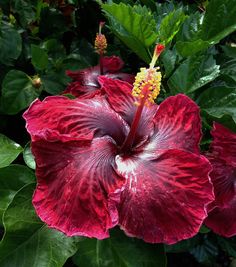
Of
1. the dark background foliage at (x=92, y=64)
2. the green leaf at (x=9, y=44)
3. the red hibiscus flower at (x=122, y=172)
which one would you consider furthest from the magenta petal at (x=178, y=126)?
the green leaf at (x=9, y=44)

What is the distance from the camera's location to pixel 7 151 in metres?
1.31

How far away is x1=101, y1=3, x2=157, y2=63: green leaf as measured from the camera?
111 centimetres

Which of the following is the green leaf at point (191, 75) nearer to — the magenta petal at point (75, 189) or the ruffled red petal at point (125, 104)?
the ruffled red petal at point (125, 104)

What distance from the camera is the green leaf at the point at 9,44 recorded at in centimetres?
157

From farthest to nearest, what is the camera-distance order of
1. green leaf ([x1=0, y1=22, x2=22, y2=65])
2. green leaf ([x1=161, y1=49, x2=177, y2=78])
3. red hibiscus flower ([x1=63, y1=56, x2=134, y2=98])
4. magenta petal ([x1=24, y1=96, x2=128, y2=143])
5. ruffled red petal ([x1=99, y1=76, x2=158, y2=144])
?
green leaf ([x1=0, y1=22, x2=22, y2=65]) < red hibiscus flower ([x1=63, y1=56, x2=134, y2=98]) < green leaf ([x1=161, y1=49, x2=177, y2=78]) < ruffled red petal ([x1=99, y1=76, x2=158, y2=144]) < magenta petal ([x1=24, y1=96, x2=128, y2=143])

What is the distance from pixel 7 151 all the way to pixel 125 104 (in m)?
0.38

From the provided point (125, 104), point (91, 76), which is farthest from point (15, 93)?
point (125, 104)

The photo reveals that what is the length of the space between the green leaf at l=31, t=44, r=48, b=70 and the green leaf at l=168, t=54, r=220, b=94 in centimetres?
47

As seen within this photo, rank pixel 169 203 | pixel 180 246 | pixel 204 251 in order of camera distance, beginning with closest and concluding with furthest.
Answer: pixel 169 203, pixel 180 246, pixel 204 251

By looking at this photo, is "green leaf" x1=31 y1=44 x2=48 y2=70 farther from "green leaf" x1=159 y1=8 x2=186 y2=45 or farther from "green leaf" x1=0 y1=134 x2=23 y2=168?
"green leaf" x1=159 y1=8 x2=186 y2=45

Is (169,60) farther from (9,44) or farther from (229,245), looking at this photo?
(229,245)

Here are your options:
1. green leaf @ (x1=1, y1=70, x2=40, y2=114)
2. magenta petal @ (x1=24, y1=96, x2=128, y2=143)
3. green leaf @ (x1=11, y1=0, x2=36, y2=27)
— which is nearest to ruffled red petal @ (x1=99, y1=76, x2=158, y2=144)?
magenta petal @ (x1=24, y1=96, x2=128, y2=143)

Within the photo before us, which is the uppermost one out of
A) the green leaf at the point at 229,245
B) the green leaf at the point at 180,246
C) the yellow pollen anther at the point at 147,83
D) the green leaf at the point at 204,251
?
the yellow pollen anther at the point at 147,83

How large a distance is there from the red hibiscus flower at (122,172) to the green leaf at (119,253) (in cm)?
18
